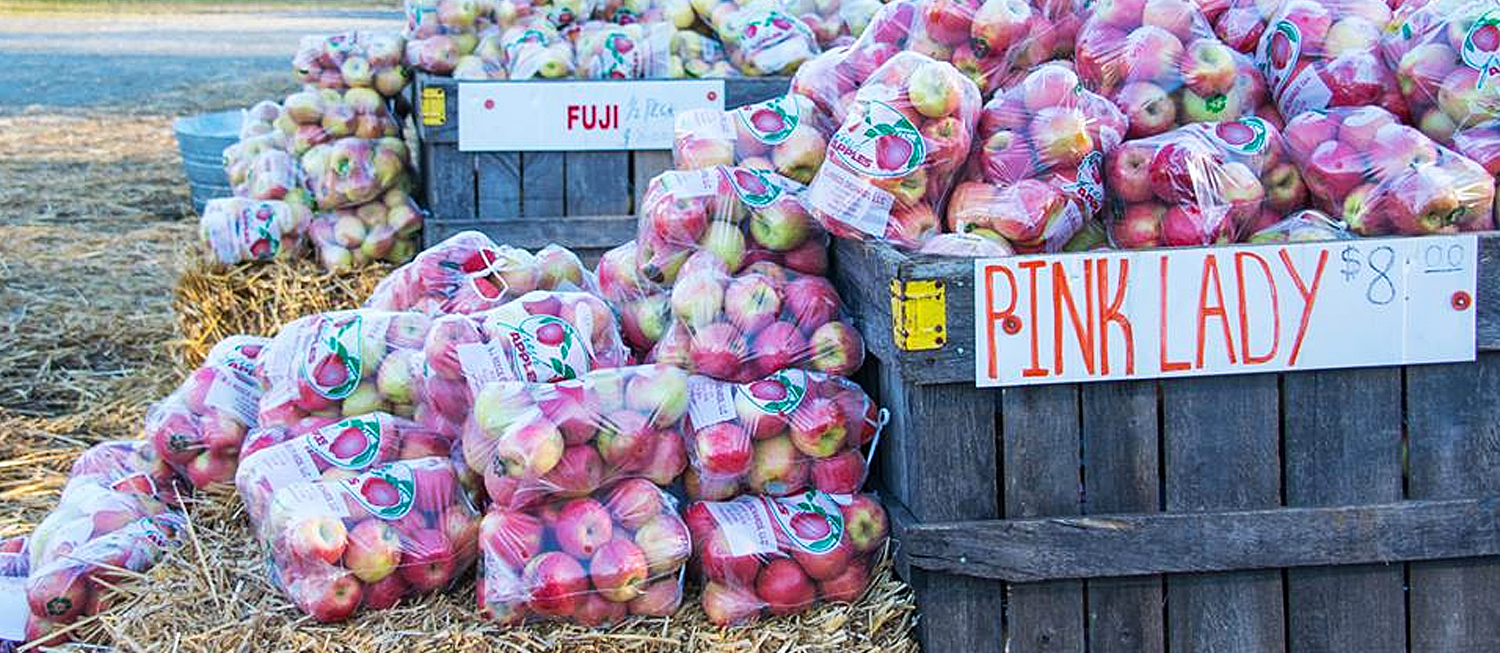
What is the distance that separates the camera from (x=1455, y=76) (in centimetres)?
304

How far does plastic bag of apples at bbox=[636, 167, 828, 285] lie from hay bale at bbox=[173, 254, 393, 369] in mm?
2466

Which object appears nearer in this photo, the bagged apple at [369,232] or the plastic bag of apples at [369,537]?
the plastic bag of apples at [369,537]

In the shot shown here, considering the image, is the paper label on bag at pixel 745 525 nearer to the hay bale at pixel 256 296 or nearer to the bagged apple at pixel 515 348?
the bagged apple at pixel 515 348

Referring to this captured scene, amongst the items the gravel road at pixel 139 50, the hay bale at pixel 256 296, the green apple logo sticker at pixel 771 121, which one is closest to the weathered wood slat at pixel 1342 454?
the green apple logo sticker at pixel 771 121

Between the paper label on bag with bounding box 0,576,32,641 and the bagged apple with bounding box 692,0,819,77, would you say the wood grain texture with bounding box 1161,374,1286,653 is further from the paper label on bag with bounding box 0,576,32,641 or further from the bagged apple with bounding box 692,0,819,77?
the bagged apple with bounding box 692,0,819,77

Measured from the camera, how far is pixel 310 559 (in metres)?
2.95

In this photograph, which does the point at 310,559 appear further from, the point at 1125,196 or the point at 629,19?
the point at 629,19

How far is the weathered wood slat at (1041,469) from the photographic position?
2.89 m

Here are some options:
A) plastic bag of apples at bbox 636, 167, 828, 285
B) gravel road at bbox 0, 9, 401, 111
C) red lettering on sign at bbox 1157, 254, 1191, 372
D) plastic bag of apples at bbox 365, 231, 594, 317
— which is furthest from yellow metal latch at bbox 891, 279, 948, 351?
gravel road at bbox 0, 9, 401, 111

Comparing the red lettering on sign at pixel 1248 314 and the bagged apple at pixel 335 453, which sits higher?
the red lettering on sign at pixel 1248 314

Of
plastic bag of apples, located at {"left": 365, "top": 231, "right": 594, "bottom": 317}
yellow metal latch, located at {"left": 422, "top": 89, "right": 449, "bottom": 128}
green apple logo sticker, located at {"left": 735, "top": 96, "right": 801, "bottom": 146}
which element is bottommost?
plastic bag of apples, located at {"left": 365, "top": 231, "right": 594, "bottom": 317}

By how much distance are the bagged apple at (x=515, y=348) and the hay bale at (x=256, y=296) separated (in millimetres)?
2315

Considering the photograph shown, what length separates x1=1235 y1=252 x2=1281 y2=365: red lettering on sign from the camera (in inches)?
113

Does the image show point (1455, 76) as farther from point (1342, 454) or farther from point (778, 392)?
point (778, 392)
